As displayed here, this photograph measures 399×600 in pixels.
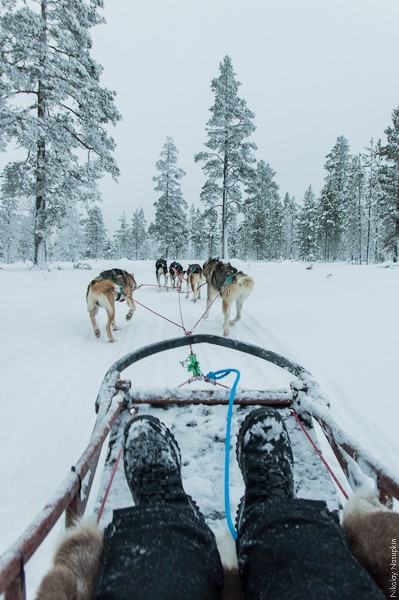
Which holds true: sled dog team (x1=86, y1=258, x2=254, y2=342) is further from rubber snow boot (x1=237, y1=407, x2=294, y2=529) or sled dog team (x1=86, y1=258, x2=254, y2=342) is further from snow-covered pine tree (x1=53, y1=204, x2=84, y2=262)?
snow-covered pine tree (x1=53, y1=204, x2=84, y2=262)

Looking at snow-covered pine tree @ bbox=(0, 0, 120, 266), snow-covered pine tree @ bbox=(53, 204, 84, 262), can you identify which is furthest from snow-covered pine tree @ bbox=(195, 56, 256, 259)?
snow-covered pine tree @ bbox=(53, 204, 84, 262)

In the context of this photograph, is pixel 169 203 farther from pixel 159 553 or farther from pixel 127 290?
pixel 159 553

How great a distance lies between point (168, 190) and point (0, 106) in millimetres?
25406

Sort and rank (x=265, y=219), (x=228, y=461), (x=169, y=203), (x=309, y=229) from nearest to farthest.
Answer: (x=228, y=461), (x=169, y=203), (x=309, y=229), (x=265, y=219)

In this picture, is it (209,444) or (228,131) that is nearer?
(209,444)

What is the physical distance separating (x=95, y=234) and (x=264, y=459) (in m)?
57.5

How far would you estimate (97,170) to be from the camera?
57.5 feet

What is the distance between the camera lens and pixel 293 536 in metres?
1.20

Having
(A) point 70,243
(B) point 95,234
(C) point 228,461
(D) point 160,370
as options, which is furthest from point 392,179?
(A) point 70,243

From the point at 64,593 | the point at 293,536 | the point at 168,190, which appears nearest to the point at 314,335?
the point at 293,536

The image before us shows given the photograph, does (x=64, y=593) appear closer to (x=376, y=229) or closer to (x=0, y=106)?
(x=0, y=106)

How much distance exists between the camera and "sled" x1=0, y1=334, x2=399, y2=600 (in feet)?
4.53

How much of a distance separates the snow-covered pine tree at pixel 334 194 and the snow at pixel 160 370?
32448 mm

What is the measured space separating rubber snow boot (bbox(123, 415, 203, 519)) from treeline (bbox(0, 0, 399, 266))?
13918mm
